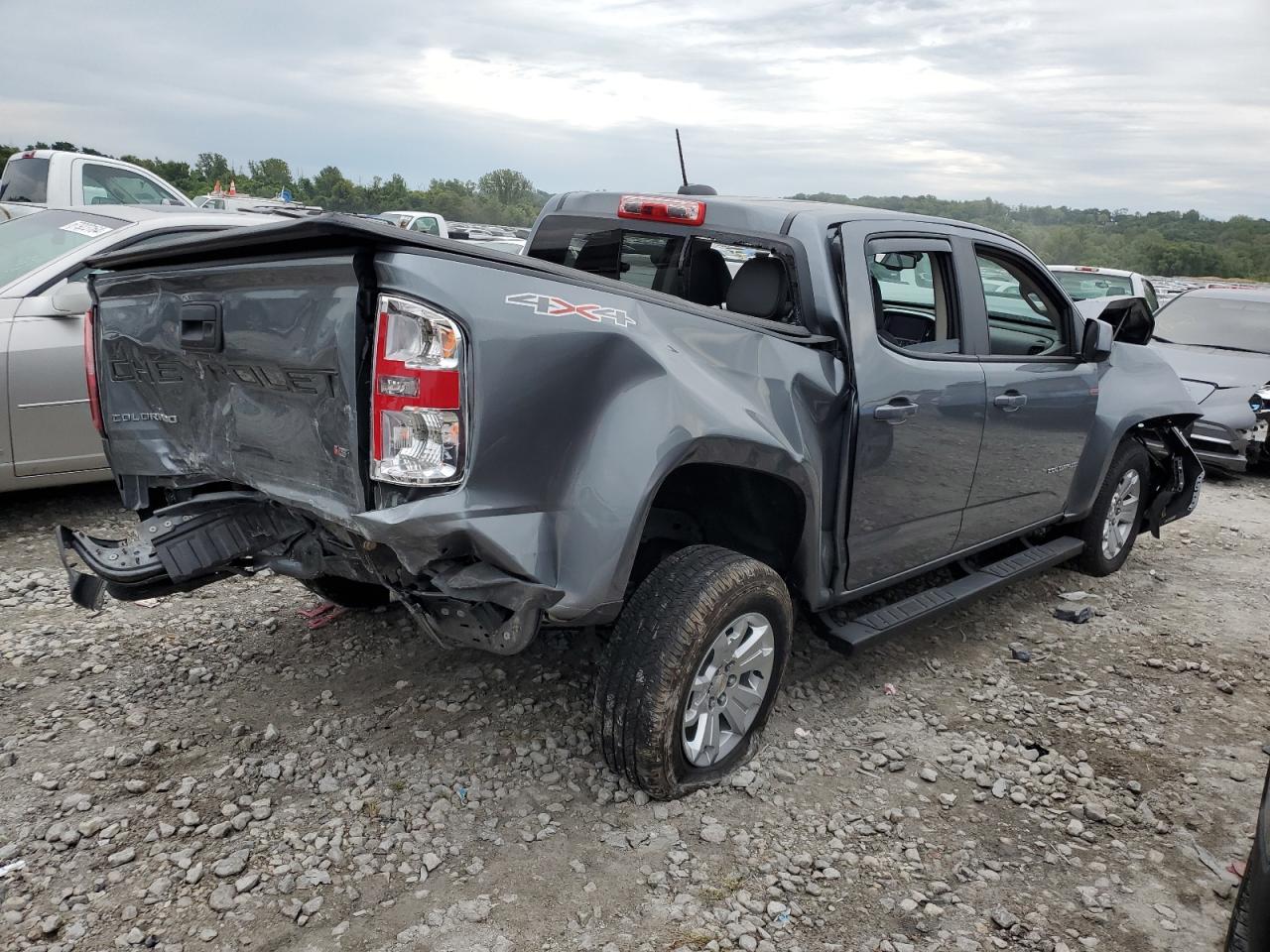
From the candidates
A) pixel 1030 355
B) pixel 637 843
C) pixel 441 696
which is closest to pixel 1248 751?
pixel 1030 355

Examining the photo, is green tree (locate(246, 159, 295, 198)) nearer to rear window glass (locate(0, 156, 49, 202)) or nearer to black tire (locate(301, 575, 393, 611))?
rear window glass (locate(0, 156, 49, 202))

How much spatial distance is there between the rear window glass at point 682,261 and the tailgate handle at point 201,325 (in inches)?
55.7

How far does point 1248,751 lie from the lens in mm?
3580

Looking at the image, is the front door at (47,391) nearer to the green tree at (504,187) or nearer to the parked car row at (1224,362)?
the parked car row at (1224,362)

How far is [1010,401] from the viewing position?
398 centimetres

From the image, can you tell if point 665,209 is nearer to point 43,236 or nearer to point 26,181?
point 43,236

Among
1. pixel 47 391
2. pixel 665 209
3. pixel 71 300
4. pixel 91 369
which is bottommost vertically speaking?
pixel 47 391

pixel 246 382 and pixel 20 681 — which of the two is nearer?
pixel 246 382

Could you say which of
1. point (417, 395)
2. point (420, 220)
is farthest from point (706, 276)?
point (420, 220)

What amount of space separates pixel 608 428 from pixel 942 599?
208 centimetres

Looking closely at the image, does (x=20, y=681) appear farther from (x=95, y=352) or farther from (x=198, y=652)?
(x=95, y=352)

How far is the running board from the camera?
3.50 m

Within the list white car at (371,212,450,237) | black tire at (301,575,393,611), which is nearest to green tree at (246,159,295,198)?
white car at (371,212,450,237)

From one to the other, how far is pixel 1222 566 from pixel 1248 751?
2650 mm
